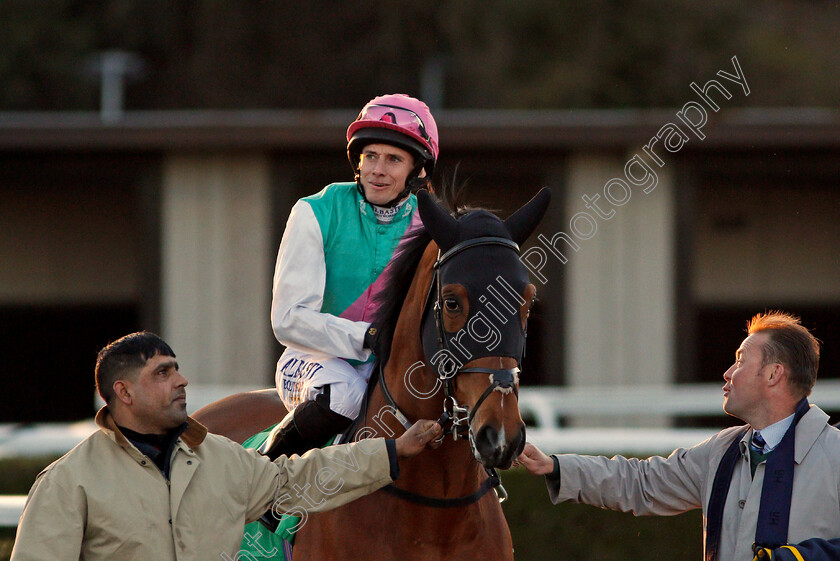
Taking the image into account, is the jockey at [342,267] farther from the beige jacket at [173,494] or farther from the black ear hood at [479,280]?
the black ear hood at [479,280]

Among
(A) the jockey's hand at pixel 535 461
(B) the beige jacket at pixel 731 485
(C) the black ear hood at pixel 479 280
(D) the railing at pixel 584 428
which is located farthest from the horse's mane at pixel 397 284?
(D) the railing at pixel 584 428

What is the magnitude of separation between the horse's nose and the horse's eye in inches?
12.3

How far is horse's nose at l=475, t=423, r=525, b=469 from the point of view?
2.43 meters

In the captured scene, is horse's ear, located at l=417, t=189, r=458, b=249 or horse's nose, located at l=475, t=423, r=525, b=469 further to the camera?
horse's ear, located at l=417, t=189, r=458, b=249

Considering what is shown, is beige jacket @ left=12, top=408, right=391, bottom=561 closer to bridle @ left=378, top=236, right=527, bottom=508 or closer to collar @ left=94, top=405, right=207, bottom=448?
collar @ left=94, top=405, right=207, bottom=448

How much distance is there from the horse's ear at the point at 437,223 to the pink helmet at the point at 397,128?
0.64 meters

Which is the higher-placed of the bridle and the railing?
the bridle

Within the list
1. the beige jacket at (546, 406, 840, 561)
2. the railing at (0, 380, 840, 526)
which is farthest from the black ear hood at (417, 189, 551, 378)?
the railing at (0, 380, 840, 526)

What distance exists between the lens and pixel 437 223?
269cm

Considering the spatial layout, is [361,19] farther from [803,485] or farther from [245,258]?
[803,485]

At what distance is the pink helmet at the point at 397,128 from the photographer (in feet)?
10.8

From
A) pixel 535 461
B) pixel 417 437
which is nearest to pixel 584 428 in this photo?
pixel 535 461

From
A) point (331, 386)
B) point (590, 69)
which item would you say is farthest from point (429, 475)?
point (590, 69)

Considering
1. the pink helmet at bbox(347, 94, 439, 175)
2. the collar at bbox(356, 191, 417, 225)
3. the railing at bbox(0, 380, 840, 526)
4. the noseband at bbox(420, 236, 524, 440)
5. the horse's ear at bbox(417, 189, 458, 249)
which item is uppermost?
the pink helmet at bbox(347, 94, 439, 175)
